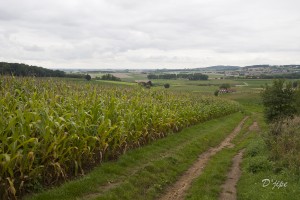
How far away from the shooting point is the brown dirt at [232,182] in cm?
986

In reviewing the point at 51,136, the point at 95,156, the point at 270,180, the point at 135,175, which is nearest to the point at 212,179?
the point at 270,180

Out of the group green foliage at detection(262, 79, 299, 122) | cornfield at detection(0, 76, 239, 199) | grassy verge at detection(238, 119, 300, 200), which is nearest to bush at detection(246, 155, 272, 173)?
grassy verge at detection(238, 119, 300, 200)

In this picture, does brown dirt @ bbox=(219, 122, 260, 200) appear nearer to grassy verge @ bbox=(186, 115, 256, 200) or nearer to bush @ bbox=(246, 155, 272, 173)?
grassy verge @ bbox=(186, 115, 256, 200)

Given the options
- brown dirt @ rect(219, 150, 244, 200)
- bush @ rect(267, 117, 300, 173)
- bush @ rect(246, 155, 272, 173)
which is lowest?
brown dirt @ rect(219, 150, 244, 200)

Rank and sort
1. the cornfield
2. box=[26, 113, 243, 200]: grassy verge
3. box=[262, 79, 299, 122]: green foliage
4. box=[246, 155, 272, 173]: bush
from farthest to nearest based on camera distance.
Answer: box=[262, 79, 299, 122]: green foliage < box=[246, 155, 272, 173]: bush < box=[26, 113, 243, 200]: grassy verge < the cornfield

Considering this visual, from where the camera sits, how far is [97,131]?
10.5 meters

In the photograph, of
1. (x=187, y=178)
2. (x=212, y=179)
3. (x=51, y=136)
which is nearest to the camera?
(x=51, y=136)

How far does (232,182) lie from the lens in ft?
37.9

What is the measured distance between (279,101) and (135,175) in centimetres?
2332

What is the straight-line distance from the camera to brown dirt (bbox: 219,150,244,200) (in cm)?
986

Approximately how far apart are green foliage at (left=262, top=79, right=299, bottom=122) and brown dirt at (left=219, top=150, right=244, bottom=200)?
52.1 feet

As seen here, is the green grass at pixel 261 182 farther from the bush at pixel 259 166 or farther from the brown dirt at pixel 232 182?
the brown dirt at pixel 232 182

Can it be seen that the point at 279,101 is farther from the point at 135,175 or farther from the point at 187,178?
the point at 135,175

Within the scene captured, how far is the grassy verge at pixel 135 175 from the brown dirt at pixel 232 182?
193cm
